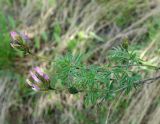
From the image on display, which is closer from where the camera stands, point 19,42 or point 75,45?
point 19,42

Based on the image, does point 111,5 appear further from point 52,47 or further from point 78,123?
point 78,123

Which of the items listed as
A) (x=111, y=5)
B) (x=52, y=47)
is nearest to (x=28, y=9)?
(x=52, y=47)

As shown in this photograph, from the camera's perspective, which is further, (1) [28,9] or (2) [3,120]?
(1) [28,9]

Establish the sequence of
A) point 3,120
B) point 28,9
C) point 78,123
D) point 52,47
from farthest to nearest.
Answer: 1. point 28,9
2. point 52,47
3. point 3,120
4. point 78,123

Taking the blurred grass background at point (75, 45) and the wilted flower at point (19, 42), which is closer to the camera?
the wilted flower at point (19, 42)

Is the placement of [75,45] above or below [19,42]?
above

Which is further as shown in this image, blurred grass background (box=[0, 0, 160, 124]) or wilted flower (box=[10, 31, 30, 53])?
blurred grass background (box=[0, 0, 160, 124])

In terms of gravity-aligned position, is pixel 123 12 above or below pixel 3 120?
above

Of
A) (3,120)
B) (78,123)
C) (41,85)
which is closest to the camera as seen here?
(41,85)
